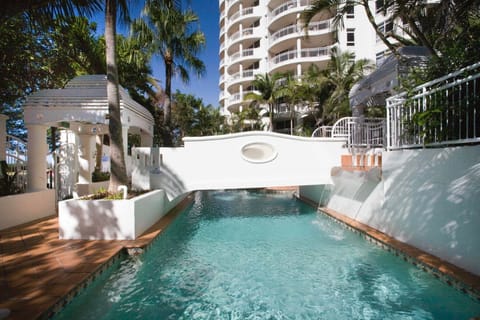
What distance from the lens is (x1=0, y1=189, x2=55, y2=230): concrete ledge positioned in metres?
7.55

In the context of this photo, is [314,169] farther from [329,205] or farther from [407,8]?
[407,8]

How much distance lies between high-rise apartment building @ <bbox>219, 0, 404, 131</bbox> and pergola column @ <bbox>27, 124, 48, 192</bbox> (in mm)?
24674

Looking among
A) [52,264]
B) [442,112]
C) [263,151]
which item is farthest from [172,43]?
[442,112]

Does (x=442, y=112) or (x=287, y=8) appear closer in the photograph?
(x=442, y=112)

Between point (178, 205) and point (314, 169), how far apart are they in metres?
6.16

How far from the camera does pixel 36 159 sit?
9.03 meters

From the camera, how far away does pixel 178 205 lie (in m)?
12.5

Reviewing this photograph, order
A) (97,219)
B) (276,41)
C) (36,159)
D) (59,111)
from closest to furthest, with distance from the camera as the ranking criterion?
(97,219)
(59,111)
(36,159)
(276,41)

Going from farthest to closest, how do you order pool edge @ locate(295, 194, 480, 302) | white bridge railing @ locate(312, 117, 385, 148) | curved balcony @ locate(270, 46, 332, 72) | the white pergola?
curved balcony @ locate(270, 46, 332, 72)
white bridge railing @ locate(312, 117, 385, 148)
the white pergola
pool edge @ locate(295, 194, 480, 302)

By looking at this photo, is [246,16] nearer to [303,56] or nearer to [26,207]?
[303,56]

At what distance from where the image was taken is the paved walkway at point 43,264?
3.71 metres

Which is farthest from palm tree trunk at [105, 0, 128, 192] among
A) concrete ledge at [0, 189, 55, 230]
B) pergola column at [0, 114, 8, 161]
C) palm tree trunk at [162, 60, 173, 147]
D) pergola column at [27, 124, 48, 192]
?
palm tree trunk at [162, 60, 173, 147]

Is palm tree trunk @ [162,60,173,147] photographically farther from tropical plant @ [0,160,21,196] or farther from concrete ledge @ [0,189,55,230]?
Result: tropical plant @ [0,160,21,196]

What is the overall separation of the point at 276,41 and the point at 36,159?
3142 centimetres
